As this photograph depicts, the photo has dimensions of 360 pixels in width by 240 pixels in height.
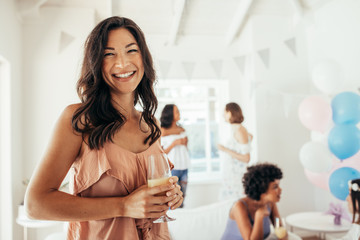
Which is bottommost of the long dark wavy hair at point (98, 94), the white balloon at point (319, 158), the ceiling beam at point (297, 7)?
the white balloon at point (319, 158)

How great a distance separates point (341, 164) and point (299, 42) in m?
1.96

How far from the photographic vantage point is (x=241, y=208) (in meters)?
2.02

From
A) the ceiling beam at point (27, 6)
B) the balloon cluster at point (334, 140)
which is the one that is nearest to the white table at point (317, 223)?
the balloon cluster at point (334, 140)

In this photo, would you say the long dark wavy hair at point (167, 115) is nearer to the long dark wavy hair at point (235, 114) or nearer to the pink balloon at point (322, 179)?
the long dark wavy hair at point (235, 114)

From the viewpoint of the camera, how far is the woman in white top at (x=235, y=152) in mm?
3090

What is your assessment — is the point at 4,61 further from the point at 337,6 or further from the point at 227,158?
the point at 337,6

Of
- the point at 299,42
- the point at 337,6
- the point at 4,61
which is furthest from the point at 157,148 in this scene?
the point at 299,42

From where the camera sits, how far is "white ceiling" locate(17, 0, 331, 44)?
3.58m

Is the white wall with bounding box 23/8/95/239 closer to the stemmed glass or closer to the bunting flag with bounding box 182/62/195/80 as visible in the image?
the bunting flag with bounding box 182/62/195/80

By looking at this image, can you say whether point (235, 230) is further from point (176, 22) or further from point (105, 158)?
point (176, 22)

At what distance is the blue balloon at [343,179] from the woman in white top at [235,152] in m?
0.87

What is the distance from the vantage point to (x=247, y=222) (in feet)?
6.48

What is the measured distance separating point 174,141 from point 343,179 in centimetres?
166

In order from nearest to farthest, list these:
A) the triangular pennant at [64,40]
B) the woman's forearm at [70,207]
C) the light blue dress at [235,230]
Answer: the woman's forearm at [70,207] < the light blue dress at [235,230] < the triangular pennant at [64,40]
